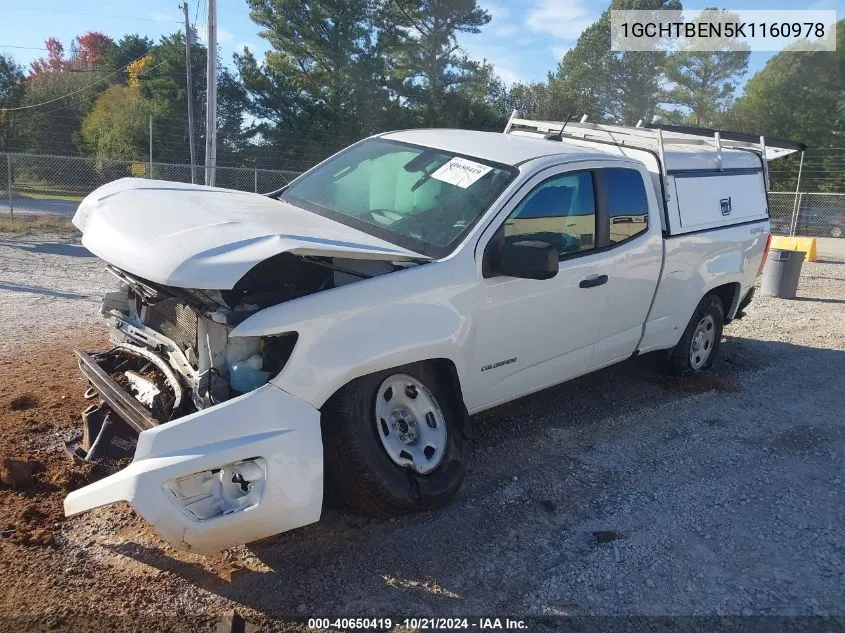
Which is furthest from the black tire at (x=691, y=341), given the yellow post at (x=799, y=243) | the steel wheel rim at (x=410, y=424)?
the yellow post at (x=799, y=243)

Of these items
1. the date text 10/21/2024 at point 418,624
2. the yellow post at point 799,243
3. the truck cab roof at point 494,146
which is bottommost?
the date text 10/21/2024 at point 418,624

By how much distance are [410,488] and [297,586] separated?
0.74m

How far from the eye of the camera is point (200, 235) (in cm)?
334

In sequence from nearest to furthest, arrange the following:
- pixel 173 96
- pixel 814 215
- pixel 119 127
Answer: pixel 814 215 → pixel 119 127 → pixel 173 96

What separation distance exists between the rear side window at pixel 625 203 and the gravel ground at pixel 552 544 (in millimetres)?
1447

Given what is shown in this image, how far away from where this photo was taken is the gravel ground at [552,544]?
309 centimetres

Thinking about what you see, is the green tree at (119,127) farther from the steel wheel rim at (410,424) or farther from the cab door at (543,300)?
the steel wheel rim at (410,424)

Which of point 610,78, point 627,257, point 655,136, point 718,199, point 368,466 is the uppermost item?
point 610,78

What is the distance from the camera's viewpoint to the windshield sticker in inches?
172

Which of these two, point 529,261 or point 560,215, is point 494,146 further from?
point 529,261

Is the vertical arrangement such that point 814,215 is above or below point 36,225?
above

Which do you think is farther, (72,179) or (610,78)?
(610,78)

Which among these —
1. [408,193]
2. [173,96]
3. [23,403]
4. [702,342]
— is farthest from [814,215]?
[173,96]

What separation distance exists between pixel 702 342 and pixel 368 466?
4.22 m
